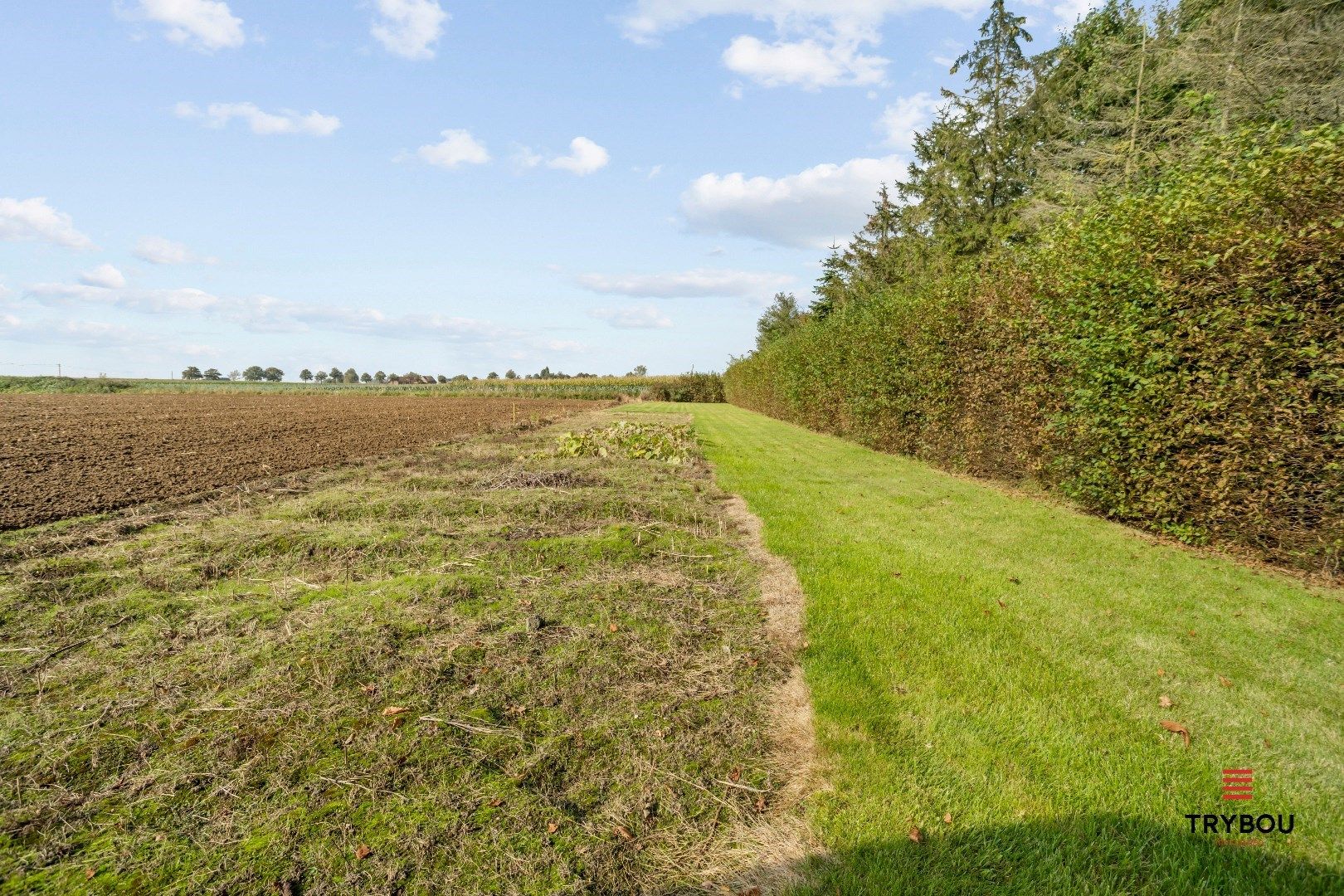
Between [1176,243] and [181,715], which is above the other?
[1176,243]

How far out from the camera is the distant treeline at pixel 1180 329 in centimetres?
502

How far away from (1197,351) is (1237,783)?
478 centimetres

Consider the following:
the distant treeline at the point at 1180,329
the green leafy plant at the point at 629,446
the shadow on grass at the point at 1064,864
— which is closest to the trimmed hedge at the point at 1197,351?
the distant treeline at the point at 1180,329

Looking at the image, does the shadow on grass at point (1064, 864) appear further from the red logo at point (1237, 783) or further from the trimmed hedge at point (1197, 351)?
the trimmed hedge at point (1197, 351)

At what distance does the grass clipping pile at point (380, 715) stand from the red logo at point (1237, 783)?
2048 millimetres

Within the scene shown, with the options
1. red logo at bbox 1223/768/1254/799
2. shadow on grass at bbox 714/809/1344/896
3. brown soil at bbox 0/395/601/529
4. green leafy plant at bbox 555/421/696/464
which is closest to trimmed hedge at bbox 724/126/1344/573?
red logo at bbox 1223/768/1254/799

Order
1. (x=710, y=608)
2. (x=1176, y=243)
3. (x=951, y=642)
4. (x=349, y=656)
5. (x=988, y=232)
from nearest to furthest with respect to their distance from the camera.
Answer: (x=349, y=656) → (x=951, y=642) → (x=710, y=608) → (x=1176, y=243) → (x=988, y=232)

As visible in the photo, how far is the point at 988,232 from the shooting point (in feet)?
76.8

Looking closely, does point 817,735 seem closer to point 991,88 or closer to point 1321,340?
point 1321,340

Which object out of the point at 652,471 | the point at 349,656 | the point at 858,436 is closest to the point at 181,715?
the point at 349,656

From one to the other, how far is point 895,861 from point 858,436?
585 inches

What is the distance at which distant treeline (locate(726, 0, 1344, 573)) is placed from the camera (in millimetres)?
5016

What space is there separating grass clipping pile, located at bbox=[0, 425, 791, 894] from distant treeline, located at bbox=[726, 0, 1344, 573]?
482 cm

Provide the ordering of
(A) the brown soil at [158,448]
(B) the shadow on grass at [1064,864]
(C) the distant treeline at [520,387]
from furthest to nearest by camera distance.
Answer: (C) the distant treeline at [520,387], (A) the brown soil at [158,448], (B) the shadow on grass at [1064,864]
